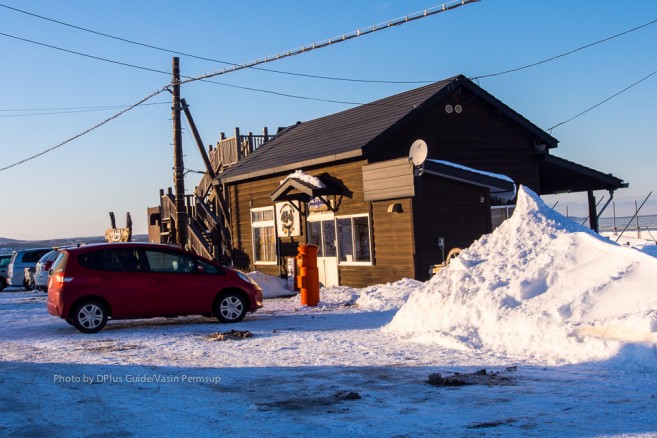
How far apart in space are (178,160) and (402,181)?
6868 mm

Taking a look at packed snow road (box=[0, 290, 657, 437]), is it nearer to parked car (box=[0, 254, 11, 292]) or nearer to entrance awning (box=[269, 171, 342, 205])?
entrance awning (box=[269, 171, 342, 205])

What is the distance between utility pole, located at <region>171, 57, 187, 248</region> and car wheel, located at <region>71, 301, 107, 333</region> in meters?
8.61

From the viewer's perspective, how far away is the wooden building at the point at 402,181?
846 inches

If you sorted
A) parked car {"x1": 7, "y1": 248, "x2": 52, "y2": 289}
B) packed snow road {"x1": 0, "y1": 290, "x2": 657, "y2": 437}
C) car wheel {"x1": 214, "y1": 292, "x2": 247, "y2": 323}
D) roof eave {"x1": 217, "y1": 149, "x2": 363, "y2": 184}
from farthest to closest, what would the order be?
1. parked car {"x1": 7, "y1": 248, "x2": 52, "y2": 289}
2. roof eave {"x1": 217, "y1": 149, "x2": 363, "y2": 184}
3. car wheel {"x1": 214, "y1": 292, "x2": 247, "y2": 323}
4. packed snow road {"x1": 0, "y1": 290, "x2": 657, "y2": 437}

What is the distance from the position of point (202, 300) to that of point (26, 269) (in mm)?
21425

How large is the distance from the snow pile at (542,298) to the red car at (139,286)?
398 cm

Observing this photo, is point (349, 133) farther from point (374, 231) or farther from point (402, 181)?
point (402, 181)

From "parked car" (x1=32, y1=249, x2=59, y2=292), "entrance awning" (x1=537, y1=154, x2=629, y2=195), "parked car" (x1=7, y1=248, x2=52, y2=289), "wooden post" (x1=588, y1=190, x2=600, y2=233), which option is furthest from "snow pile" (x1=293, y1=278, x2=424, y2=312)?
"parked car" (x1=7, y1=248, x2=52, y2=289)

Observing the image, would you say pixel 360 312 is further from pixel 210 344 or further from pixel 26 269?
pixel 26 269

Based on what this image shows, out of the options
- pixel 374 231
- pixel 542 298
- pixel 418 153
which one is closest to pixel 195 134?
pixel 374 231

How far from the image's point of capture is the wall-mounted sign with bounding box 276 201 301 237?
2594 cm

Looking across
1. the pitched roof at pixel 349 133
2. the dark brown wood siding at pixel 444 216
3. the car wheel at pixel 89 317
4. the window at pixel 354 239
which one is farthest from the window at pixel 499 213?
the car wheel at pixel 89 317

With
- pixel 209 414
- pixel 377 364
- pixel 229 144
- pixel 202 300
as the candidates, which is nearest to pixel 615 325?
pixel 377 364

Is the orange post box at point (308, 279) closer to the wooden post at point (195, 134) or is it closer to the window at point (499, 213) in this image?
the window at point (499, 213)
